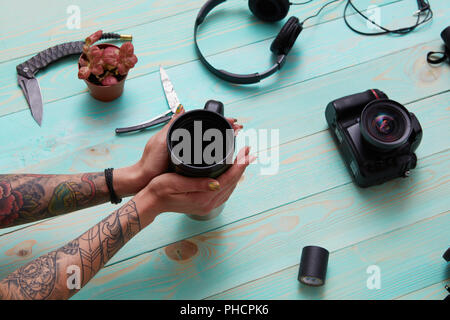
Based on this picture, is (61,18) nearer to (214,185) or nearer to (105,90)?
(105,90)

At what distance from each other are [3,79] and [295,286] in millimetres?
917

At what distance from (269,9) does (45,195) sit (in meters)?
0.75

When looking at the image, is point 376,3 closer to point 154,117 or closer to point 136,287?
point 154,117

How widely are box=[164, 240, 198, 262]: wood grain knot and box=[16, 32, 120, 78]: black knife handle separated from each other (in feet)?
1.88

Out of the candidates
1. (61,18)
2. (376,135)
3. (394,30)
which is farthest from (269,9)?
(61,18)

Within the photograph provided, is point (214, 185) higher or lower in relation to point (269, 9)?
lower

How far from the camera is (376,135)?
1.01m

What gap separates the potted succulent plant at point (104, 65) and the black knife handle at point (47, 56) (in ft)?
0.36

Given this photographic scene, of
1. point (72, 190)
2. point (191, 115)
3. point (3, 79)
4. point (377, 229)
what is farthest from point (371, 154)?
point (3, 79)

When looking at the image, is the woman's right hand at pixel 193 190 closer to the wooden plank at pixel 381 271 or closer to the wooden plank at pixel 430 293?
the wooden plank at pixel 381 271

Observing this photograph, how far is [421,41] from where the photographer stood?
1.24m

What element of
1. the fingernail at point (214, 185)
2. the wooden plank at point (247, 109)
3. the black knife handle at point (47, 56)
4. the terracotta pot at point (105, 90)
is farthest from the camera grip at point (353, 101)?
the black knife handle at point (47, 56)

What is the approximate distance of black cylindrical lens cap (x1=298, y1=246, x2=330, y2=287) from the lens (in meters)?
0.98

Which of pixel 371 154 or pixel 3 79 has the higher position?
pixel 3 79
